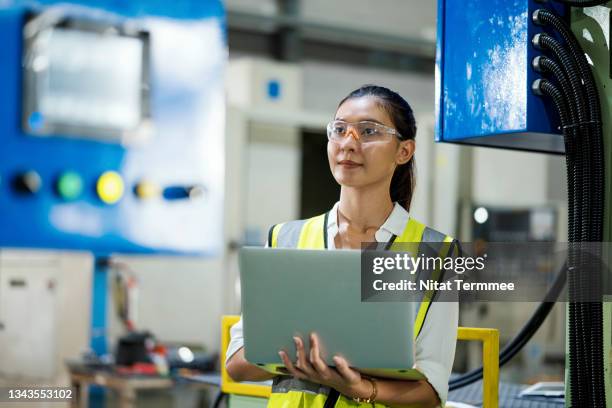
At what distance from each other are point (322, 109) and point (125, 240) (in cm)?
529

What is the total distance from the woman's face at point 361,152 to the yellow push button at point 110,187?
3.11ft

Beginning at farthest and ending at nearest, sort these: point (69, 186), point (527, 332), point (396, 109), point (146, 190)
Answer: point (146, 190), point (69, 186), point (527, 332), point (396, 109)

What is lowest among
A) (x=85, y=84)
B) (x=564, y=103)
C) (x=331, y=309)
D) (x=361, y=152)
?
(x=331, y=309)

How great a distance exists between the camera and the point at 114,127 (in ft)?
8.38

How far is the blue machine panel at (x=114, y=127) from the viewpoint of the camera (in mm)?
2436

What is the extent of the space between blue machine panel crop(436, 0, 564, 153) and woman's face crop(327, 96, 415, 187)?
29cm

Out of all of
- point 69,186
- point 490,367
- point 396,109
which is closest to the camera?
point 396,109

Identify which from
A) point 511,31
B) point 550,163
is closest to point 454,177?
point 550,163

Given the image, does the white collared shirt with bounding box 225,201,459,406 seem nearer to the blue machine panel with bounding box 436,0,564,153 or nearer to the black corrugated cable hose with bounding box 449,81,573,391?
Result: the blue machine panel with bounding box 436,0,564,153

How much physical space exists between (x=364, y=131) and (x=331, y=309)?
0.37 meters

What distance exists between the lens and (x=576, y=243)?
6.01 ft

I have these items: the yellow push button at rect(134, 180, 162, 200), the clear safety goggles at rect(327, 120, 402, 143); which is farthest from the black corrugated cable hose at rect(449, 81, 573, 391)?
the yellow push button at rect(134, 180, 162, 200)

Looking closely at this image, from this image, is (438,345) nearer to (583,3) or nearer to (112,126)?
(583,3)

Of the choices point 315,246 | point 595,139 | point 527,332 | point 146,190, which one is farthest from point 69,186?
point 595,139
